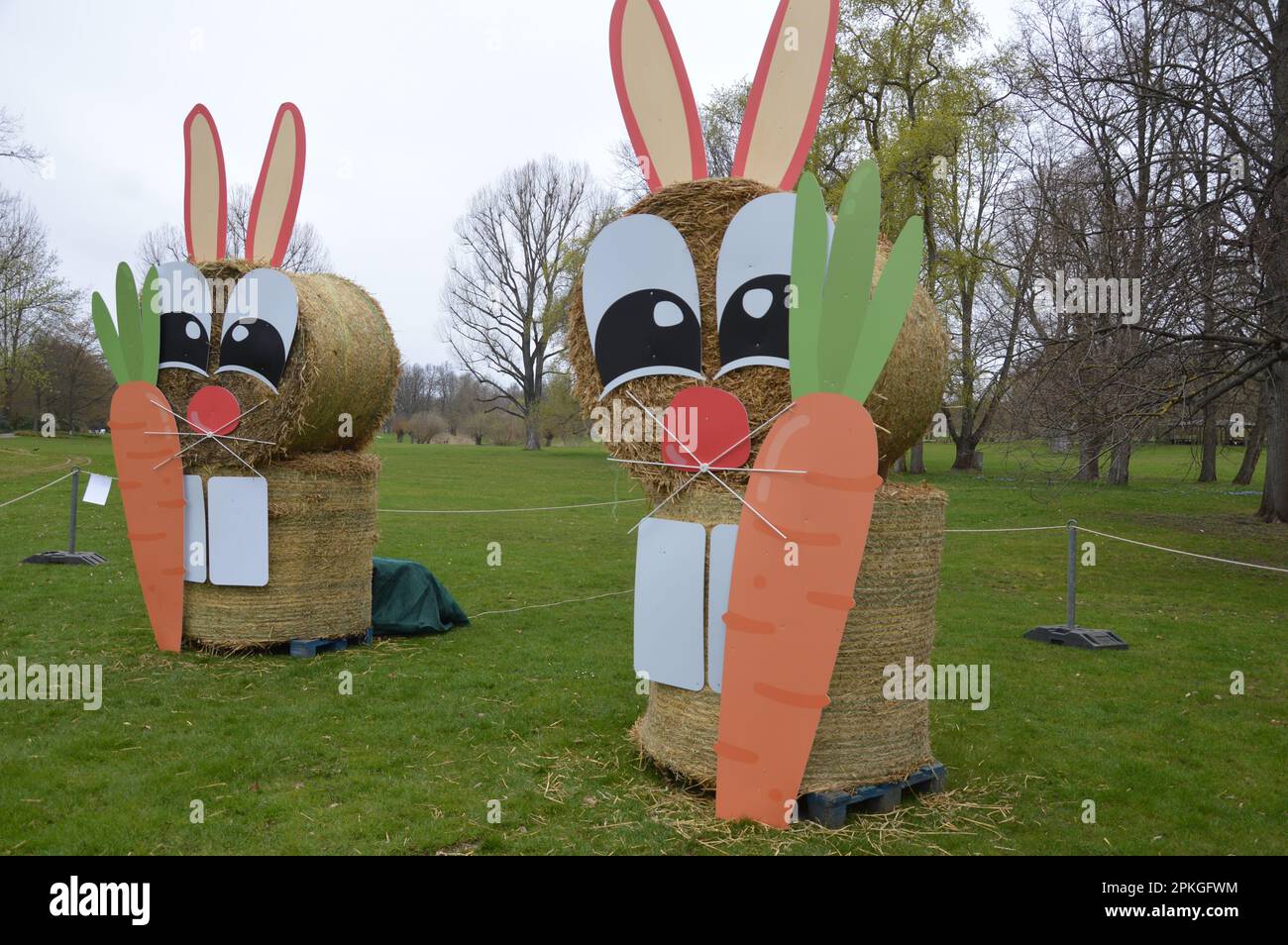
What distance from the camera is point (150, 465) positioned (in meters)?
7.68

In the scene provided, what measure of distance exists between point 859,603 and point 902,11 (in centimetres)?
2746

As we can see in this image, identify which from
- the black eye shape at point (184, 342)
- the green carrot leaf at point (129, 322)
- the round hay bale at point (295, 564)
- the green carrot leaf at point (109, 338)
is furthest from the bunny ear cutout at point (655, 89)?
the green carrot leaf at point (109, 338)

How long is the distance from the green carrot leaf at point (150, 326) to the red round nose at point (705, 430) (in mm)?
5400

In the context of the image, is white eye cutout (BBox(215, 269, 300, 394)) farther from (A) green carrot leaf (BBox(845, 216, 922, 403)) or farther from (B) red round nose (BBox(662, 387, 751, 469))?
(A) green carrot leaf (BBox(845, 216, 922, 403))

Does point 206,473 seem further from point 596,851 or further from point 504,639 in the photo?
point 596,851

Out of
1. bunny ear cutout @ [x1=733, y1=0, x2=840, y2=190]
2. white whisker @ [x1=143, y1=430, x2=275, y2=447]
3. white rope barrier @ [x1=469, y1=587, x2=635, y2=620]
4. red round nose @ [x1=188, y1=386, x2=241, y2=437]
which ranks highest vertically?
bunny ear cutout @ [x1=733, y1=0, x2=840, y2=190]

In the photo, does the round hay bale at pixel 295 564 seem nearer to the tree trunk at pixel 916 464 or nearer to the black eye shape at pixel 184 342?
the black eye shape at pixel 184 342

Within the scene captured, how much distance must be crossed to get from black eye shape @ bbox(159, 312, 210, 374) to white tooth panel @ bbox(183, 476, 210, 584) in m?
1.03

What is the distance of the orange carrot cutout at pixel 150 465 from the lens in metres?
7.62

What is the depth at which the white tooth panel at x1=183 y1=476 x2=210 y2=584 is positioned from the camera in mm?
7555

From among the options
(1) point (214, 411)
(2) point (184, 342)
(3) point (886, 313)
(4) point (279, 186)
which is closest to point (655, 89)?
(3) point (886, 313)

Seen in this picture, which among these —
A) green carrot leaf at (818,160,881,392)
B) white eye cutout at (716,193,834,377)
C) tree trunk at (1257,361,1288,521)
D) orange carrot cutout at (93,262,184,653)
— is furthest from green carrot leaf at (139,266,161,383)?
tree trunk at (1257,361,1288,521)

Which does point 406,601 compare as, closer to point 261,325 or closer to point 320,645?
point 320,645

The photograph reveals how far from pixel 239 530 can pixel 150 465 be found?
1.15 m
